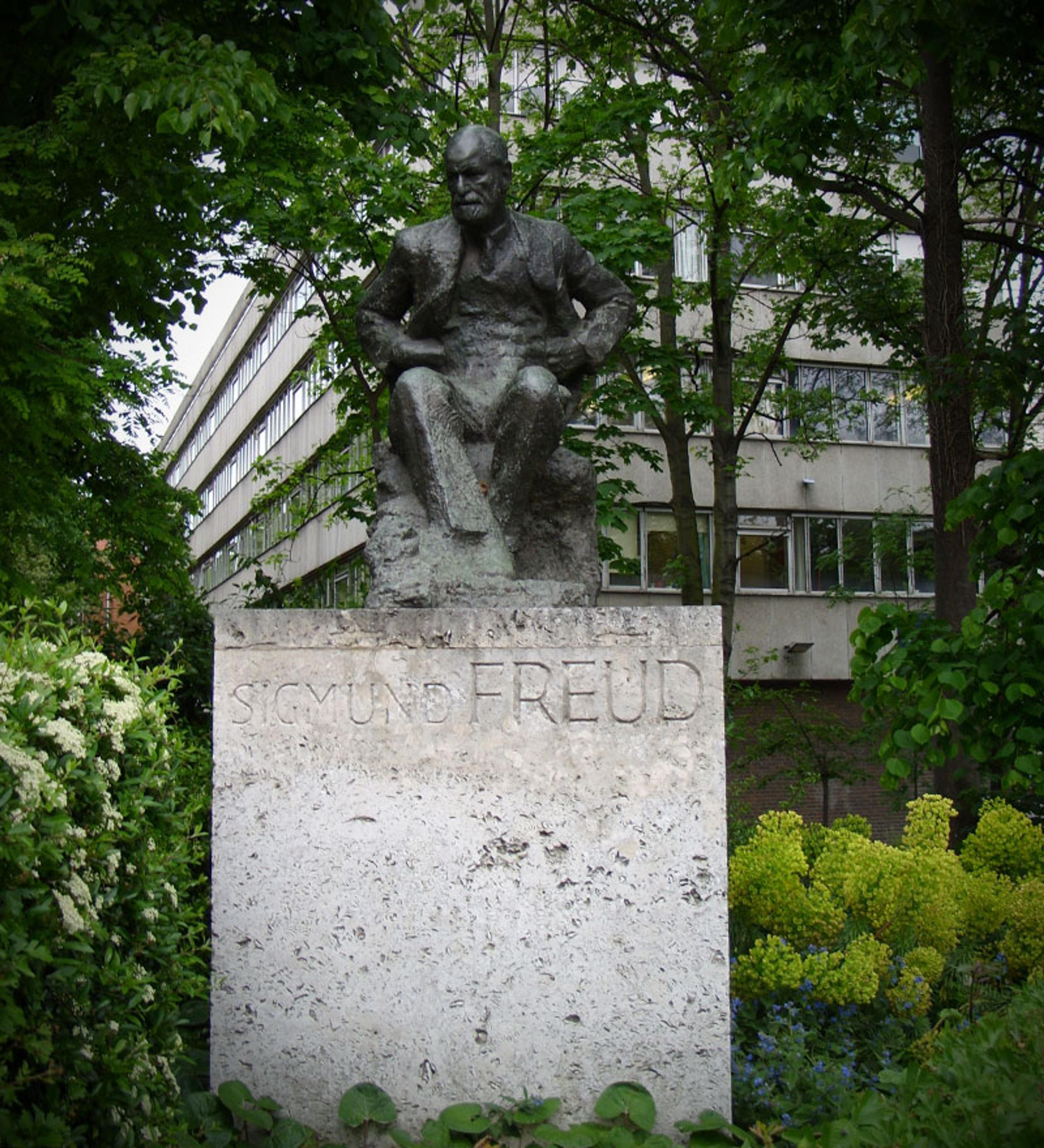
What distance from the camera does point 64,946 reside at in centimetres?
299

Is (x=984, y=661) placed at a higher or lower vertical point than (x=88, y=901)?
higher

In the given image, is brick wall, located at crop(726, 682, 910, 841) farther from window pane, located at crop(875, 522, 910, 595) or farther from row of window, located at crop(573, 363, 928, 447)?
row of window, located at crop(573, 363, 928, 447)

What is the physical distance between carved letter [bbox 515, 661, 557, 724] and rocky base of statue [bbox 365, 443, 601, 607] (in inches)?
9.0

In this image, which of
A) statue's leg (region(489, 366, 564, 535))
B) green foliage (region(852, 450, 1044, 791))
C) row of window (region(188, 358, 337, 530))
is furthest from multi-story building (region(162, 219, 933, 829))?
statue's leg (region(489, 366, 564, 535))

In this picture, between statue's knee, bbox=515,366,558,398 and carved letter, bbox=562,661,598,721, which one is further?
statue's knee, bbox=515,366,558,398

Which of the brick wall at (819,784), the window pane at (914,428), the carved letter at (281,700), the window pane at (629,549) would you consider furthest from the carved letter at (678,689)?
the window pane at (914,428)

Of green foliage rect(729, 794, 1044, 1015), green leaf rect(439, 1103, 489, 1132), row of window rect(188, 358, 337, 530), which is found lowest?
green leaf rect(439, 1103, 489, 1132)

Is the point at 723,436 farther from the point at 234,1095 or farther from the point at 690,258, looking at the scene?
the point at 234,1095

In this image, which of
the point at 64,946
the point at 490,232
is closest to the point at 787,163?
the point at 490,232

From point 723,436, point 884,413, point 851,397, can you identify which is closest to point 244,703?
point 723,436

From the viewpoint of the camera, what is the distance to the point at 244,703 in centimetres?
418

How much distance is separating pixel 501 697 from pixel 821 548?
→ 63.0 ft

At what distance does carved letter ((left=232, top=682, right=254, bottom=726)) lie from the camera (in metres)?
4.17

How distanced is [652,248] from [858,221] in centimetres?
429
